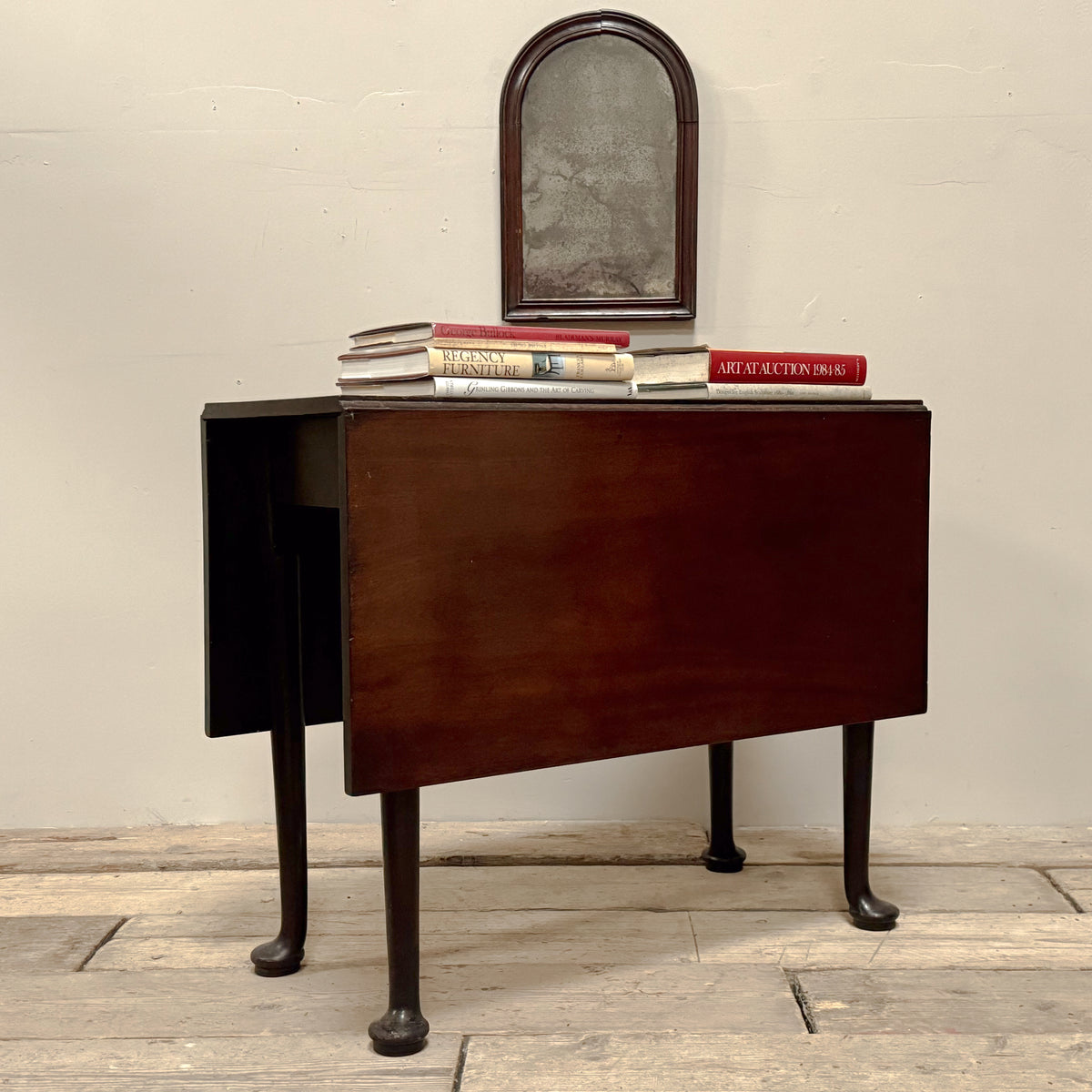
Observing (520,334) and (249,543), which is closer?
(520,334)

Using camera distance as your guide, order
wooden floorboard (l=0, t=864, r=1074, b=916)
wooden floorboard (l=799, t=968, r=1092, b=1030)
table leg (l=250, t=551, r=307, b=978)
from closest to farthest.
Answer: wooden floorboard (l=799, t=968, r=1092, b=1030), table leg (l=250, t=551, r=307, b=978), wooden floorboard (l=0, t=864, r=1074, b=916)

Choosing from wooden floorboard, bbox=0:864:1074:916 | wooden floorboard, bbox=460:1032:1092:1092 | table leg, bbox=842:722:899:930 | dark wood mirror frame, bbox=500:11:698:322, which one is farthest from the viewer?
dark wood mirror frame, bbox=500:11:698:322

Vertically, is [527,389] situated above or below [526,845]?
above

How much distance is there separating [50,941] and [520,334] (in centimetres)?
111

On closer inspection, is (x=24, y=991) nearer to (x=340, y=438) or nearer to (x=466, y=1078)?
(x=466, y=1078)

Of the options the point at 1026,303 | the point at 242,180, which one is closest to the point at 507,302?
the point at 242,180

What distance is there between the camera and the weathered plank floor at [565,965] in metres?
1.31

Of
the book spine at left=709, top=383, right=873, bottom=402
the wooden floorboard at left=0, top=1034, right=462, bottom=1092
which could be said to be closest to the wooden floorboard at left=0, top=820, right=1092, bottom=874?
the wooden floorboard at left=0, top=1034, right=462, bottom=1092

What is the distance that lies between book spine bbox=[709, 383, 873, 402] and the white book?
14cm

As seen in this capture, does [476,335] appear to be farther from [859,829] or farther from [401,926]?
[859,829]

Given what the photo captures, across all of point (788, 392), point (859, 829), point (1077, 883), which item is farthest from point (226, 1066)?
point (1077, 883)

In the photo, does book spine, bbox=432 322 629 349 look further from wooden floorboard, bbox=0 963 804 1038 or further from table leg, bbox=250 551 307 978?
wooden floorboard, bbox=0 963 804 1038

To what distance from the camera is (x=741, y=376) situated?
154 cm

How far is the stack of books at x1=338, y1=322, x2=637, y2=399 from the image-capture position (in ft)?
4.31
